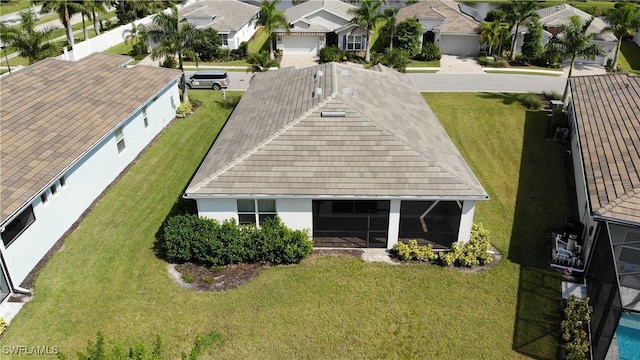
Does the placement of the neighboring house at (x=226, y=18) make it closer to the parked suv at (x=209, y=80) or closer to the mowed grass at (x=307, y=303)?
the parked suv at (x=209, y=80)

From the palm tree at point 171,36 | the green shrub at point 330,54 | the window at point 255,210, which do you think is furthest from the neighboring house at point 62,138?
the green shrub at point 330,54

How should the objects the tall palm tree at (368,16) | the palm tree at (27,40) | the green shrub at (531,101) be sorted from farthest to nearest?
1. the tall palm tree at (368,16)
2. the green shrub at (531,101)
3. the palm tree at (27,40)

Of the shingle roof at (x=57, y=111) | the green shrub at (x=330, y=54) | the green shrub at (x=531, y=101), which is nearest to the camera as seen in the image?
the shingle roof at (x=57, y=111)

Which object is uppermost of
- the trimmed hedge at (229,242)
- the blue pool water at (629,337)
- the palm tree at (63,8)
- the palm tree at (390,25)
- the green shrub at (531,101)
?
the palm tree at (63,8)

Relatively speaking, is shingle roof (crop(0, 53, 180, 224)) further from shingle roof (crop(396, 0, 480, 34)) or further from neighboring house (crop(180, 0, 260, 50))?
shingle roof (crop(396, 0, 480, 34))

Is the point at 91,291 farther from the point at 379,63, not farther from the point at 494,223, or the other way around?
the point at 379,63

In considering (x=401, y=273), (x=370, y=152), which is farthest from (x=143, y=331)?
(x=370, y=152)

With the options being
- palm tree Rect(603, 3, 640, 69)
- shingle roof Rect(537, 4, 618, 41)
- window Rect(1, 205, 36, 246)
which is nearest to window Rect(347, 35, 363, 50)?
shingle roof Rect(537, 4, 618, 41)
